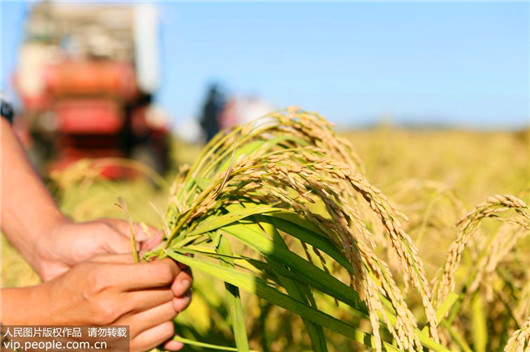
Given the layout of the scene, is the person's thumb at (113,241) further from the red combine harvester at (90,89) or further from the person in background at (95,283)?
the red combine harvester at (90,89)

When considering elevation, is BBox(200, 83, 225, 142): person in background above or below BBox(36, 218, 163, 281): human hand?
below

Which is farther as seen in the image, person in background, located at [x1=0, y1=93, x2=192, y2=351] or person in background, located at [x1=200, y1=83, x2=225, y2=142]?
person in background, located at [x1=200, y1=83, x2=225, y2=142]

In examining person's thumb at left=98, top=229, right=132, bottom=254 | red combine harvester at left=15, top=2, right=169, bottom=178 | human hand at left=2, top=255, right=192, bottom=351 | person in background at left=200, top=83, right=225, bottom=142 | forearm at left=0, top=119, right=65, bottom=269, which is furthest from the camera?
person in background at left=200, top=83, right=225, bottom=142

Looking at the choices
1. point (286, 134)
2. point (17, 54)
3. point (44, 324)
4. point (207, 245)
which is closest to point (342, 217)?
point (207, 245)

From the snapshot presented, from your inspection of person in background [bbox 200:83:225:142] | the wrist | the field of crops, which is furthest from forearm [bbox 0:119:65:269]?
person in background [bbox 200:83:225:142]

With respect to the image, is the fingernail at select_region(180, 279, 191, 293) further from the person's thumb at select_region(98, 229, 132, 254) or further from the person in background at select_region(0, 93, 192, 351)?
the person's thumb at select_region(98, 229, 132, 254)

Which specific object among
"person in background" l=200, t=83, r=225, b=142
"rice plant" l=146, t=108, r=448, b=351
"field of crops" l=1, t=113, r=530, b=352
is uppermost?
"rice plant" l=146, t=108, r=448, b=351

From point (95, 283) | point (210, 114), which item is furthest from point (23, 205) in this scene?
point (210, 114)

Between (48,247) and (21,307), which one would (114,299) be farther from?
(48,247)

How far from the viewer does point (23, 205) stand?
152 cm

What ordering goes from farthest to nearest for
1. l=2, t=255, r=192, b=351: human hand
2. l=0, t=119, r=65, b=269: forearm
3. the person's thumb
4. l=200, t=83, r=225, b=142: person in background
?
l=200, t=83, r=225, b=142: person in background < l=0, t=119, r=65, b=269: forearm < the person's thumb < l=2, t=255, r=192, b=351: human hand

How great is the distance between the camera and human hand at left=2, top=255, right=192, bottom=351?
1.11 m

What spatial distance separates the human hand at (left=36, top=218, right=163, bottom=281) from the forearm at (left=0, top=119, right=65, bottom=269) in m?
0.04

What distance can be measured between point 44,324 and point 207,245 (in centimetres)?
41
